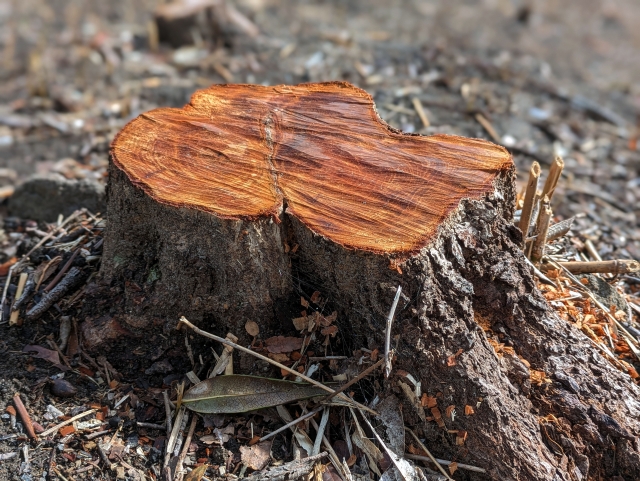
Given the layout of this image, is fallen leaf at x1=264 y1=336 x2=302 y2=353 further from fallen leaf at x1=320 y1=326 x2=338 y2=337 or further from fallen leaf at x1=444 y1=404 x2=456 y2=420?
fallen leaf at x1=444 y1=404 x2=456 y2=420

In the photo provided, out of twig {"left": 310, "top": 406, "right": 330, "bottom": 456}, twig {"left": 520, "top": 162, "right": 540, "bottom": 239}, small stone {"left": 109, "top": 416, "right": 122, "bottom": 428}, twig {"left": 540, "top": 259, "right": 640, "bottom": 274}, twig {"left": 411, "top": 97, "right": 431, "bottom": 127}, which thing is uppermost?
twig {"left": 520, "top": 162, "right": 540, "bottom": 239}

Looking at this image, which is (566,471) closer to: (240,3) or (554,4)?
(240,3)

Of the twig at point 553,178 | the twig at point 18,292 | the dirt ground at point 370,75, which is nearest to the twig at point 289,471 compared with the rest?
the dirt ground at point 370,75

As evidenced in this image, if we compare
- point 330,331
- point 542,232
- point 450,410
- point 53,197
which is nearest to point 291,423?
point 330,331

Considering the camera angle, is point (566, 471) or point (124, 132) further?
point (124, 132)

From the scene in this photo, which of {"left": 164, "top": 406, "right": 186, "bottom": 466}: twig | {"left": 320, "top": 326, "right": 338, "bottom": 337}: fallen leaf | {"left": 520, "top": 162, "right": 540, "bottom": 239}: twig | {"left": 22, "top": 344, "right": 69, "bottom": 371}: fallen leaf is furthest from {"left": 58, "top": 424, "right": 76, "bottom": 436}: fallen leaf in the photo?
→ {"left": 520, "top": 162, "right": 540, "bottom": 239}: twig

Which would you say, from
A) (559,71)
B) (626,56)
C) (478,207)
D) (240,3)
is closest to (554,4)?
(626,56)

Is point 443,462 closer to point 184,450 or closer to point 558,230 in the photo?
point 184,450
